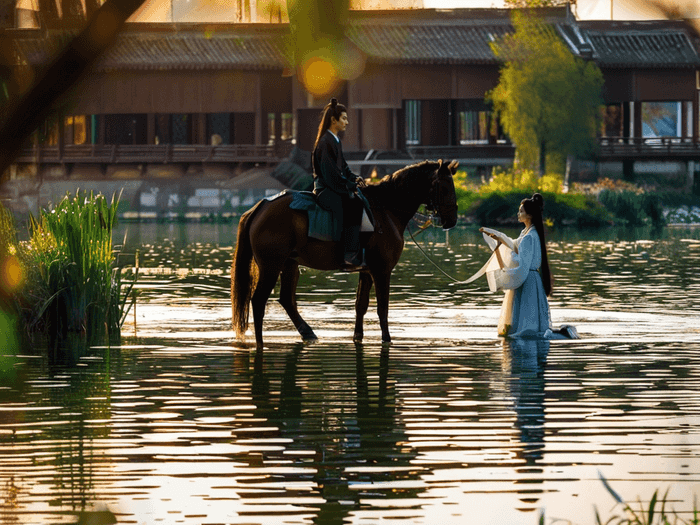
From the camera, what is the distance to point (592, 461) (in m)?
7.11

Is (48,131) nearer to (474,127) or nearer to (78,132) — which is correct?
(474,127)

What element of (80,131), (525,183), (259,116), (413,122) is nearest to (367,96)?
(413,122)

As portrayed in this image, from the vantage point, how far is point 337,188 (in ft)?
39.9

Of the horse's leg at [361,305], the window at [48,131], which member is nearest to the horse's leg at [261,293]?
the horse's leg at [361,305]

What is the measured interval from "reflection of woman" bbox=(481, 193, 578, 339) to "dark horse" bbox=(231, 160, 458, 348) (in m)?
0.71

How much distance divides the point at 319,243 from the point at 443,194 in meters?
1.27

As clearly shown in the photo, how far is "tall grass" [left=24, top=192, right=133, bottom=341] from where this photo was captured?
12703mm

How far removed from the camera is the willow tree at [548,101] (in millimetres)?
44656

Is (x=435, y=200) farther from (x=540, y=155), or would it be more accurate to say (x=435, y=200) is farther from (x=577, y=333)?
(x=540, y=155)

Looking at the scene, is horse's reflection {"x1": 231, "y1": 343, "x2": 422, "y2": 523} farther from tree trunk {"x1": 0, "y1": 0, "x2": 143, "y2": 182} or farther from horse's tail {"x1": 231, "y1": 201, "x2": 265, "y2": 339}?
tree trunk {"x1": 0, "y1": 0, "x2": 143, "y2": 182}

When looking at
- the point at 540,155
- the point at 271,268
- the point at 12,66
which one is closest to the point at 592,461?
the point at 12,66

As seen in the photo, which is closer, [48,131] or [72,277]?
[48,131]

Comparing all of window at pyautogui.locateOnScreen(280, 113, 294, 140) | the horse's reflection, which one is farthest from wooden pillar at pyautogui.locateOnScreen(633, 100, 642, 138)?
the horse's reflection

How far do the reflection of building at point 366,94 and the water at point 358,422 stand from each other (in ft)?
103
